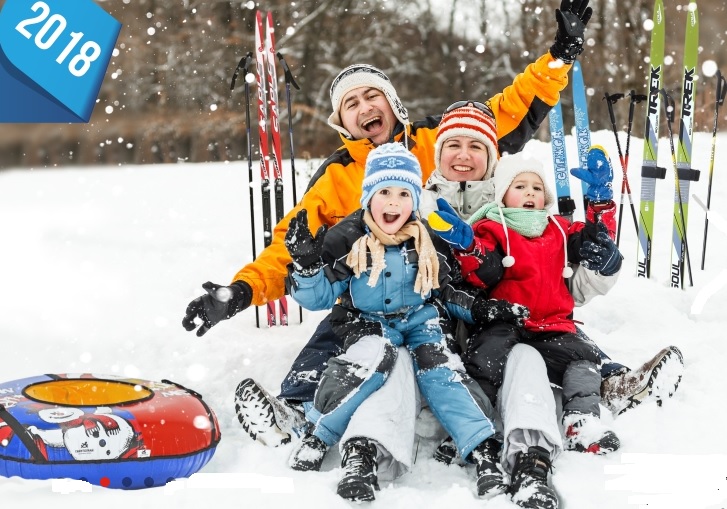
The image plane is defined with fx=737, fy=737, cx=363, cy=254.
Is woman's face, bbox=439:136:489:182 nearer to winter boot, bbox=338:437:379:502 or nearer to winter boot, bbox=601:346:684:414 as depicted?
winter boot, bbox=601:346:684:414

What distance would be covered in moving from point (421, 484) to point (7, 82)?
6502 mm

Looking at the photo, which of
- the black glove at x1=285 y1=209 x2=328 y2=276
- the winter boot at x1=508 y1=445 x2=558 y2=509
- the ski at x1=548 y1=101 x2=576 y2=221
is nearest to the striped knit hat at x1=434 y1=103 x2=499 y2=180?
the black glove at x1=285 y1=209 x2=328 y2=276

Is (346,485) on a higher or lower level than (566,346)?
lower

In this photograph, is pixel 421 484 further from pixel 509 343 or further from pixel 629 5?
pixel 629 5

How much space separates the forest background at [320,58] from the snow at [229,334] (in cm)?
348

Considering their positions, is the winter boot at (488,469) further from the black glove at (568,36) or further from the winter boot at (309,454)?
the black glove at (568,36)

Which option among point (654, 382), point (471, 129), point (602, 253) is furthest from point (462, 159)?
point (654, 382)

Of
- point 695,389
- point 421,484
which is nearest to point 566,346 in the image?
point 695,389

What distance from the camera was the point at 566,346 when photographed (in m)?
2.80

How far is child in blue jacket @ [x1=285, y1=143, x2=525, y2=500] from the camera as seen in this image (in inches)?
96.8

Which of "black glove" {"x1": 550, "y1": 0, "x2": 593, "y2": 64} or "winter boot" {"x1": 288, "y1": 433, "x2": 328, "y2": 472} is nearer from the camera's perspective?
"winter boot" {"x1": 288, "y1": 433, "x2": 328, "y2": 472}

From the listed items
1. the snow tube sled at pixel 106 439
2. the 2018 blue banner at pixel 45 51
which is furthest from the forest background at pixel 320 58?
the snow tube sled at pixel 106 439

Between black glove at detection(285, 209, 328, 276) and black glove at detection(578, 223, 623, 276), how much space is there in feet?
3.39

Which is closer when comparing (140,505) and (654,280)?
(140,505)
